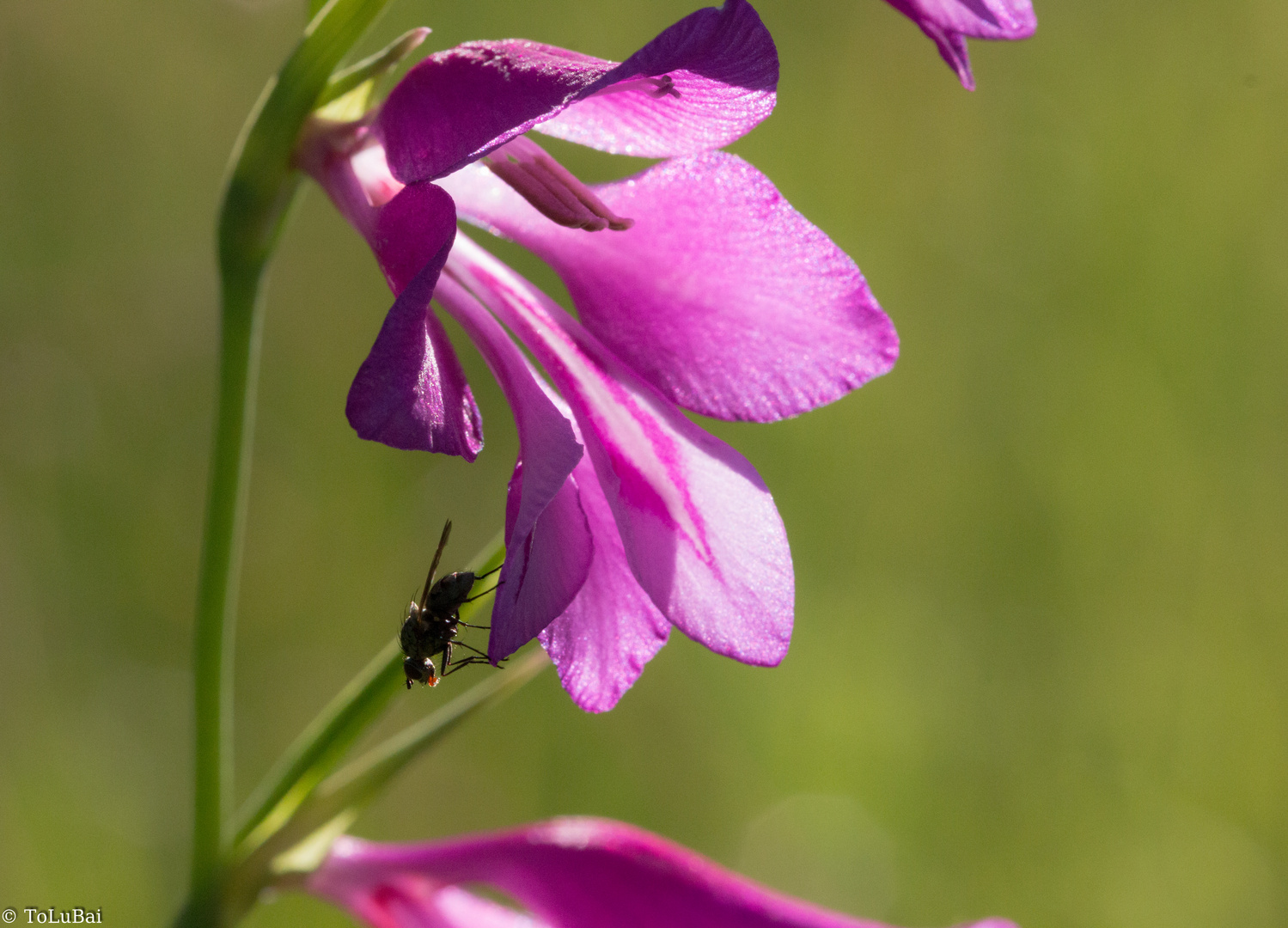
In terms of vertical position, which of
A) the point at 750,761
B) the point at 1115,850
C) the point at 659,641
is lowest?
the point at 1115,850

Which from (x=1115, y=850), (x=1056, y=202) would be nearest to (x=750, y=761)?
(x=1115, y=850)

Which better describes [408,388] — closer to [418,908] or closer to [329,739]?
[329,739]

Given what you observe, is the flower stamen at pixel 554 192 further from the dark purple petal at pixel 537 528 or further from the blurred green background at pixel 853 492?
the blurred green background at pixel 853 492

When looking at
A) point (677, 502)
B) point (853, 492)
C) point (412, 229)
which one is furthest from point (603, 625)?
point (853, 492)

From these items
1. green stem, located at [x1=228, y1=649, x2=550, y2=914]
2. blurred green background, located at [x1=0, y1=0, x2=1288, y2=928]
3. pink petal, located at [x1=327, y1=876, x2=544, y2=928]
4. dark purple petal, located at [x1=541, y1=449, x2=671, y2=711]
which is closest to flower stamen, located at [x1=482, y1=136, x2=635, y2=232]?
dark purple petal, located at [x1=541, y1=449, x2=671, y2=711]

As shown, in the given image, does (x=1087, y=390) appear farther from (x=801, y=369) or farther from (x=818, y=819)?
(x=801, y=369)

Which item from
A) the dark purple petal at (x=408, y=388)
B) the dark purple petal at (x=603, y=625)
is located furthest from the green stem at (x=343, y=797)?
the dark purple petal at (x=408, y=388)

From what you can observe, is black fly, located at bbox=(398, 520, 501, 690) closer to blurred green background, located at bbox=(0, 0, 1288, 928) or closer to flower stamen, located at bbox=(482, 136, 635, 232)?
flower stamen, located at bbox=(482, 136, 635, 232)

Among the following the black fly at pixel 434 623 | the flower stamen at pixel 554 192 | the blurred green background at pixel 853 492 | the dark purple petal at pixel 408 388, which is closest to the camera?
the dark purple petal at pixel 408 388
